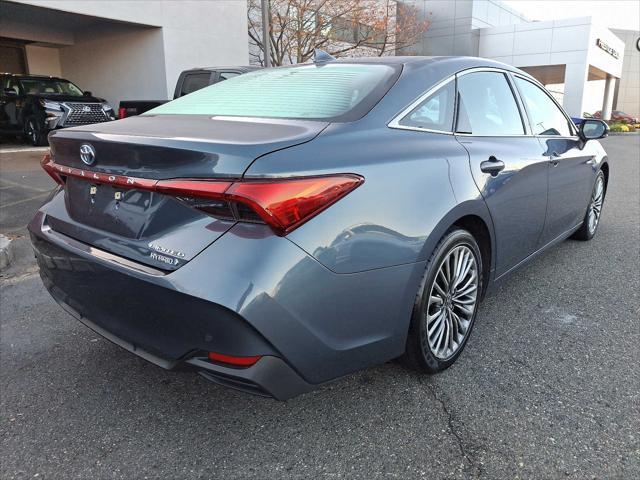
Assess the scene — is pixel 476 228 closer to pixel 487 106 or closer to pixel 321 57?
pixel 487 106

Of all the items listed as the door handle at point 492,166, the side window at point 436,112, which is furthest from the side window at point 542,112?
the side window at point 436,112

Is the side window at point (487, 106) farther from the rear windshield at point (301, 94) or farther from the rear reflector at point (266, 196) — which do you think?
the rear reflector at point (266, 196)

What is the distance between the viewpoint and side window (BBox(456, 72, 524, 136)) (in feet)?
9.42

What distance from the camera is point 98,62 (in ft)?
57.8

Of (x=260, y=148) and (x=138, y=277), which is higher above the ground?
(x=260, y=148)

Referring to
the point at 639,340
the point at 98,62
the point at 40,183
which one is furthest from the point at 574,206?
the point at 98,62

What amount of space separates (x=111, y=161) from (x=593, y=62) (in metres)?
38.1

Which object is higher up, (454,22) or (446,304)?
(454,22)

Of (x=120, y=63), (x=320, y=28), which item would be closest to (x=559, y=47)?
(x=320, y=28)

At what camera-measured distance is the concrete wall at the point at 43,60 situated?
20.3 metres

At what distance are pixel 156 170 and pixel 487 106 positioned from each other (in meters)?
2.07

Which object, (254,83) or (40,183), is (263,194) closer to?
(254,83)

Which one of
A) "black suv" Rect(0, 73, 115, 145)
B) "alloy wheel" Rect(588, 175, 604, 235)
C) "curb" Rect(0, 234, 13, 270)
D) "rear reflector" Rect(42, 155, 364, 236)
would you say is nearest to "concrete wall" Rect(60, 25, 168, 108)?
"black suv" Rect(0, 73, 115, 145)

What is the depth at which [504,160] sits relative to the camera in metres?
2.94
